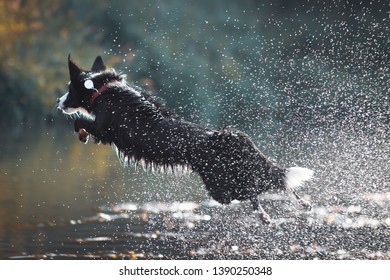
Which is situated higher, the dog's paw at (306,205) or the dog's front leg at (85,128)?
the dog's front leg at (85,128)

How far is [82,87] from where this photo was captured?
24.3 ft

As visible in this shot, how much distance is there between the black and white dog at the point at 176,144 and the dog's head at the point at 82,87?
0.01 m

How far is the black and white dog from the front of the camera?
7.11m

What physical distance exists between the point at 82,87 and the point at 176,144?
108 cm

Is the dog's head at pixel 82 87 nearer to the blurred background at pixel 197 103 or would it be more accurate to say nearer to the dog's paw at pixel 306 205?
the blurred background at pixel 197 103

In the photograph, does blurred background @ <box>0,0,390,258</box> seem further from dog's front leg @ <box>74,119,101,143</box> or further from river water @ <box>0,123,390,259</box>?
dog's front leg @ <box>74,119,101,143</box>

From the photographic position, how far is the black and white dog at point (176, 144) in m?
7.11

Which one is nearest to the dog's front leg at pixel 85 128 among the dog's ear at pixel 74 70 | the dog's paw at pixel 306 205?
the dog's ear at pixel 74 70

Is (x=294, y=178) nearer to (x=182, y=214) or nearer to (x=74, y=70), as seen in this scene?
(x=182, y=214)

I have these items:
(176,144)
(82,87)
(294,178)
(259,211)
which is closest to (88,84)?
(82,87)

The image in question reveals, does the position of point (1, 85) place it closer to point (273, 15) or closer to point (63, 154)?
point (63, 154)

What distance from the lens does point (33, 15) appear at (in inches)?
899
